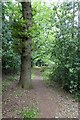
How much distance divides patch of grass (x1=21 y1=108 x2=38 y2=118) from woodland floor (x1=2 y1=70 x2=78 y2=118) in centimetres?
10

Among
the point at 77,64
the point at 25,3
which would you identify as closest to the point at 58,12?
the point at 25,3

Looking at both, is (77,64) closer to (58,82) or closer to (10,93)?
(58,82)

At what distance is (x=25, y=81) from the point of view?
18.9 feet

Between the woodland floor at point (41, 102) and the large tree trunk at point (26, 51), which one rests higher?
the large tree trunk at point (26, 51)

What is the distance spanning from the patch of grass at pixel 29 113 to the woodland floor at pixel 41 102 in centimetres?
10

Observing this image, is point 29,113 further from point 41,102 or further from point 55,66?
point 55,66

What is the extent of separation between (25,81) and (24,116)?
160 cm

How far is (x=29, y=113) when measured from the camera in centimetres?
438

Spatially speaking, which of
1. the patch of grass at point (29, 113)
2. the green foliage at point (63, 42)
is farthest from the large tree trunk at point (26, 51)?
the patch of grass at point (29, 113)

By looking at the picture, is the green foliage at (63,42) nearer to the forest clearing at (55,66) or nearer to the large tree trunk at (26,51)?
the forest clearing at (55,66)

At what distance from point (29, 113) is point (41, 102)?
0.72m

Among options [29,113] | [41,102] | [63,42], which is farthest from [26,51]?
[29,113]

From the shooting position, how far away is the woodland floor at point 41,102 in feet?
14.9

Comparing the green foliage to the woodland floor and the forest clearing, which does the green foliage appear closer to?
the forest clearing
